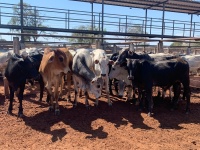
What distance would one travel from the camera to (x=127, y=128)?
18.8 feet

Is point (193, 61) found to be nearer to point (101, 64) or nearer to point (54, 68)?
point (101, 64)

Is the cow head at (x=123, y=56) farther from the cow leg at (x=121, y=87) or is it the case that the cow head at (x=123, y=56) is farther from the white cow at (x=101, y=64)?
the cow leg at (x=121, y=87)

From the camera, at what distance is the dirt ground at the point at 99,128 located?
485cm

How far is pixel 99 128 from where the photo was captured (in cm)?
572

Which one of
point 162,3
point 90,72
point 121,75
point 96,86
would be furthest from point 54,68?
point 162,3

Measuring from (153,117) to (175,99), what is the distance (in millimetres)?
1278

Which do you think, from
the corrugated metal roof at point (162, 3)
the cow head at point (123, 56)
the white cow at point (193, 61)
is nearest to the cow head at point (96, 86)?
the cow head at point (123, 56)

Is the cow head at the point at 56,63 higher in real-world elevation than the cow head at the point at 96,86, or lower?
higher

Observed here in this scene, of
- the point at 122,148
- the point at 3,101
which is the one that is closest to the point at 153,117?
the point at 122,148

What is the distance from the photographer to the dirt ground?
4848 millimetres

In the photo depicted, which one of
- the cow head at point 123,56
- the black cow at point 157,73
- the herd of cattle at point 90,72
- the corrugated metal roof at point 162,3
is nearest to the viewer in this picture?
the herd of cattle at point 90,72

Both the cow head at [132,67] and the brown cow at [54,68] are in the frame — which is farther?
the cow head at [132,67]

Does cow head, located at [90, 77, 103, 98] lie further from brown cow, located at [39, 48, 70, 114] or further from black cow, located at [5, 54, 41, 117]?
black cow, located at [5, 54, 41, 117]

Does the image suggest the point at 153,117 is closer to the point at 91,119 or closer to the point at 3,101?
the point at 91,119
